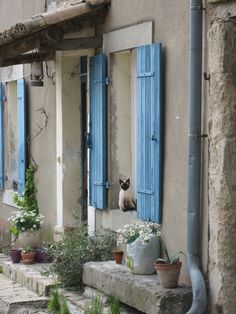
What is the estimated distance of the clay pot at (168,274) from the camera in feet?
21.3

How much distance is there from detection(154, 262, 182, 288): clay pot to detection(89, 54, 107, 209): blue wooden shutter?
185cm

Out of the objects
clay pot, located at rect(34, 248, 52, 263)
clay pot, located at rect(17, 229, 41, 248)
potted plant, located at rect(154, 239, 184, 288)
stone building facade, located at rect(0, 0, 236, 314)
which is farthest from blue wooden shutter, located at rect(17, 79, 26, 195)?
potted plant, located at rect(154, 239, 184, 288)

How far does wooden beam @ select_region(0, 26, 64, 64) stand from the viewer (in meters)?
8.10

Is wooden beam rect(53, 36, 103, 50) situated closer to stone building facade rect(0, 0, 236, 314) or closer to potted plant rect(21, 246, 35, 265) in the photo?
stone building facade rect(0, 0, 236, 314)

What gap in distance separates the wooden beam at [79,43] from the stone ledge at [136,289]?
238cm

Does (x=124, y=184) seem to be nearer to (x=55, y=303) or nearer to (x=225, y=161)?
(x=55, y=303)

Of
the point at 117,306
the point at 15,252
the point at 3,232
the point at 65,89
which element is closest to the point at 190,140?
the point at 117,306

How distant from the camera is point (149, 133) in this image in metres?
7.26

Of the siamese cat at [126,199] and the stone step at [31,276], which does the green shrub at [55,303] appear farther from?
the siamese cat at [126,199]

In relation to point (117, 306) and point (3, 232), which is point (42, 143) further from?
point (117, 306)

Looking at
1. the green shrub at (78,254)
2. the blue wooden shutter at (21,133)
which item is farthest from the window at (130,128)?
the blue wooden shutter at (21,133)

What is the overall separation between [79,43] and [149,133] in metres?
1.63

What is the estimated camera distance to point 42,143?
1014cm

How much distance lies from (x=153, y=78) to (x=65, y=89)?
2.43 meters
